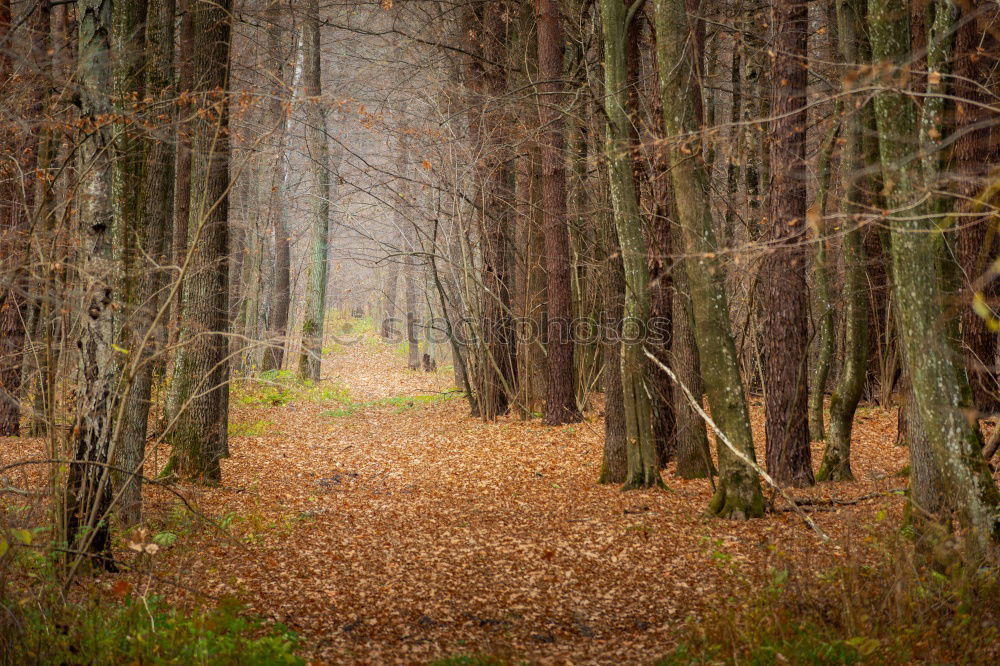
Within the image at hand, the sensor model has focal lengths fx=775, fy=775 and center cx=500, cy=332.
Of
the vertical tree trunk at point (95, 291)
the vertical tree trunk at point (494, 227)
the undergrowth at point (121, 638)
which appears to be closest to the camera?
the undergrowth at point (121, 638)

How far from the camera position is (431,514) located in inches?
327

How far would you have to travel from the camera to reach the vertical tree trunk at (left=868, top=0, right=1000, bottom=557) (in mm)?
5109

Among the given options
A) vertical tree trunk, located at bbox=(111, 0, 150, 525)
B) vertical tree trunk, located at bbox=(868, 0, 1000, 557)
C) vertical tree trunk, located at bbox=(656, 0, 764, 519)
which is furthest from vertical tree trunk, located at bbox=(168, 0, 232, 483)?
vertical tree trunk, located at bbox=(868, 0, 1000, 557)

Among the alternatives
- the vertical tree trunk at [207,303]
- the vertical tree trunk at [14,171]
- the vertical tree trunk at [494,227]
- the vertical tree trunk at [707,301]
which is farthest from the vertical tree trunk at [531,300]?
the vertical tree trunk at [14,171]

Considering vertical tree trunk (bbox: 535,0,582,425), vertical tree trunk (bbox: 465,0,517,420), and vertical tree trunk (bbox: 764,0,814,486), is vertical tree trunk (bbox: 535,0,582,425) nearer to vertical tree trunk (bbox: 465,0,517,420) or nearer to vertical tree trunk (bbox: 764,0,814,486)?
vertical tree trunk (bbox: 465,0,517,420)

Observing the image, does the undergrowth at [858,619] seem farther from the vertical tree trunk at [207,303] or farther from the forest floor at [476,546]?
the vertical tree trunk at [207,303]

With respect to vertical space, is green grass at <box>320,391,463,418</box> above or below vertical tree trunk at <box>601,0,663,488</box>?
below

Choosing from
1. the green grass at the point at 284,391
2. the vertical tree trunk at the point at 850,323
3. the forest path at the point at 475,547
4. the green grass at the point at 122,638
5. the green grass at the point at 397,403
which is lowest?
the forest path at the point at 475,547

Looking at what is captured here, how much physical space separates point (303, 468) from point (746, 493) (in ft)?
19.1

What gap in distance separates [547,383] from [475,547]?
21.5 feet

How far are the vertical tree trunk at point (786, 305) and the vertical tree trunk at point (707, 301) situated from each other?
1417mm

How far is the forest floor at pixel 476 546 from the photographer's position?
516 cm

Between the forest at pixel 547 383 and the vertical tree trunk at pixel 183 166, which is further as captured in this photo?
the vertical tree trunk at pixel 183 166

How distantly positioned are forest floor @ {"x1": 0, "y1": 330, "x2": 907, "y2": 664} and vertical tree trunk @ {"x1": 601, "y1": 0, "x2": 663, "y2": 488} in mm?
1178
